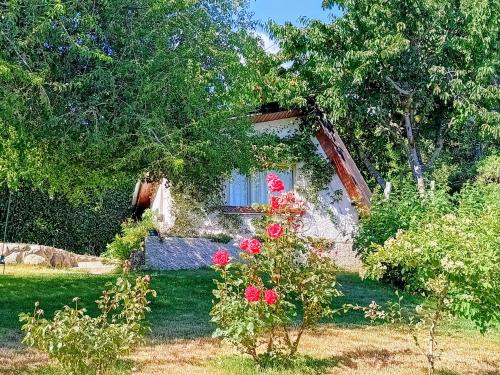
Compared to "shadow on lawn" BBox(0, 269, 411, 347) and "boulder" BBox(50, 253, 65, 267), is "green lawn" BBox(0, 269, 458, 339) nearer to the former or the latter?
"shadow on lawn" BBox(0, 269, 411, 347)

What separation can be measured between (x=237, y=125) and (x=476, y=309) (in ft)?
19.5

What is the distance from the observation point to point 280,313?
6312 mm

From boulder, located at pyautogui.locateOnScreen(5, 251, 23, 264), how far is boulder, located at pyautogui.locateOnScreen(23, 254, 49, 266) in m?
0.18

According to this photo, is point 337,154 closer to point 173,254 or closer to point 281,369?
point 173,254

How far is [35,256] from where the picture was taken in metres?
17.6

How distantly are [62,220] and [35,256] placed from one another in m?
3.49

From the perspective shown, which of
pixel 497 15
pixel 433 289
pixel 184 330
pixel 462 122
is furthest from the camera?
pixel 462 122

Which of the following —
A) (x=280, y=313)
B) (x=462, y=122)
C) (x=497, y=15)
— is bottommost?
(x=280, y=313)

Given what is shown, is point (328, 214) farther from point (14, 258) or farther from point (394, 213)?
point (14, 258)

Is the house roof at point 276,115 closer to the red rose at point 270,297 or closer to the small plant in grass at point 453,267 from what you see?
the small plant in grass at point 453,267

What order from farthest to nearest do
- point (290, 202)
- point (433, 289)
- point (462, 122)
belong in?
point (462, 122) → point (290, 202) → point (433, 289)

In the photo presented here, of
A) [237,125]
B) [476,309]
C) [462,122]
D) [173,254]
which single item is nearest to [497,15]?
[462,122]

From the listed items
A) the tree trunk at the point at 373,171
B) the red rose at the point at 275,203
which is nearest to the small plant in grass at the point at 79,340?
the red rose at the point at 275,203

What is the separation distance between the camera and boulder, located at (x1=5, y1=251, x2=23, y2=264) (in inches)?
688
